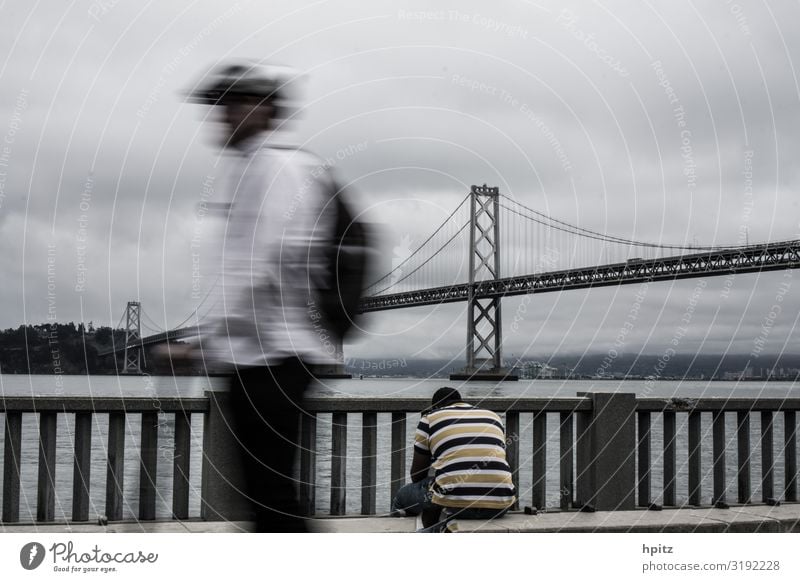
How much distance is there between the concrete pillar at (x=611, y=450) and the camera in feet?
21.8

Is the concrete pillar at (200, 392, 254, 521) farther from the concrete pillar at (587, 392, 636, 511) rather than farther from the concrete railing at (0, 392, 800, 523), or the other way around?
the concrete pillar at (587, 392, 636, 511)

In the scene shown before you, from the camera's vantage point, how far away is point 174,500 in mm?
5871

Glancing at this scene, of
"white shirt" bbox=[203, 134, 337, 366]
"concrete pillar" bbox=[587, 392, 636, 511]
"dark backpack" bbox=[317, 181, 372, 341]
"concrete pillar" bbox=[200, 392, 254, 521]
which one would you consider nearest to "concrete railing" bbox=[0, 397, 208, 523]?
"concrete pillar" bbox=[200, 392, 254, 521]

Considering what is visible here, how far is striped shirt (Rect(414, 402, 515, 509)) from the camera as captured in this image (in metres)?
5.07

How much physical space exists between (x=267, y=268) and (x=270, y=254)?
0.16ft

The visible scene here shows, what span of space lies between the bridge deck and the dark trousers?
2.56m

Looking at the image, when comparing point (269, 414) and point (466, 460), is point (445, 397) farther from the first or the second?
point (269, 414)

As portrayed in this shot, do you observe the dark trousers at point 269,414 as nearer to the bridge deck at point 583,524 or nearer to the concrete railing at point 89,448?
the bridge deck at point 583,524

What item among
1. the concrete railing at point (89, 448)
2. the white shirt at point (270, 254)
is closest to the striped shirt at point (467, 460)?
the concrete railing at point (89, 448)

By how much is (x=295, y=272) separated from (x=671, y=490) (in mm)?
5151

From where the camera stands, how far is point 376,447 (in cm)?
660
